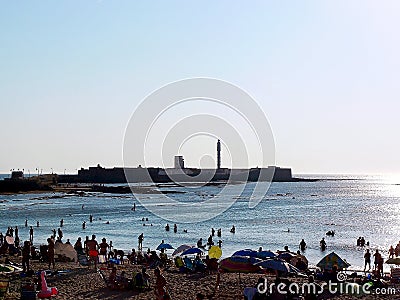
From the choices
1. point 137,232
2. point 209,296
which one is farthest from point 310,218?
point 209,296

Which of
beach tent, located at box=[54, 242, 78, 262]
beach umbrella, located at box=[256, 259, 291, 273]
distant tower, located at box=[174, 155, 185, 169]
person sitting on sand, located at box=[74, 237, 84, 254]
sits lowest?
person sitting on sand, located at box=[74, 237, 84, 254]

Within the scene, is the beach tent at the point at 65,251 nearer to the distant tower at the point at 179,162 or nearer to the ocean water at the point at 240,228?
the ocean water at the point at 240,228

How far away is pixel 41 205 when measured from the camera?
77500 mm

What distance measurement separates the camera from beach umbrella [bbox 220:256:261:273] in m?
16.4

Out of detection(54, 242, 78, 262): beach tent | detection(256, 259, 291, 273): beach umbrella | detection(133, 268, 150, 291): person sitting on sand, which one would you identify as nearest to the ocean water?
detection(54, 242, 78, 262): beach tent

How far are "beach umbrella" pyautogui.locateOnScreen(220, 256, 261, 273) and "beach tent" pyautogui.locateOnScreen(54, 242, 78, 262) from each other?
9539mm

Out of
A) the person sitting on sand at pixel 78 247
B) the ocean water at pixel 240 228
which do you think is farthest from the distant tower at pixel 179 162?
the person sitting on sand at pixel 78 247

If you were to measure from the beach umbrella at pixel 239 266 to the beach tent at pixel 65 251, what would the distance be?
31.3 feet

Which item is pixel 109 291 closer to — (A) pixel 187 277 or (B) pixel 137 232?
(A) pixel 187 277

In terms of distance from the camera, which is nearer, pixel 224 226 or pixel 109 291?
pixel 109 291

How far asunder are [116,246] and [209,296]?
2144 centimetres

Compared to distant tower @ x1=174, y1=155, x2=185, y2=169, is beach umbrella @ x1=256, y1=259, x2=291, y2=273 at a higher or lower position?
lower

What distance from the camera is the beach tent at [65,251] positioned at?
2388 cm

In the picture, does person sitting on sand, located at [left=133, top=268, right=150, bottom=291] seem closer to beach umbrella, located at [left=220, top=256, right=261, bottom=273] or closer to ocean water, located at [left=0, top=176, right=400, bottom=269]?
beach umbrella, located at [left=220, top=256, right=261, bottom=273]
